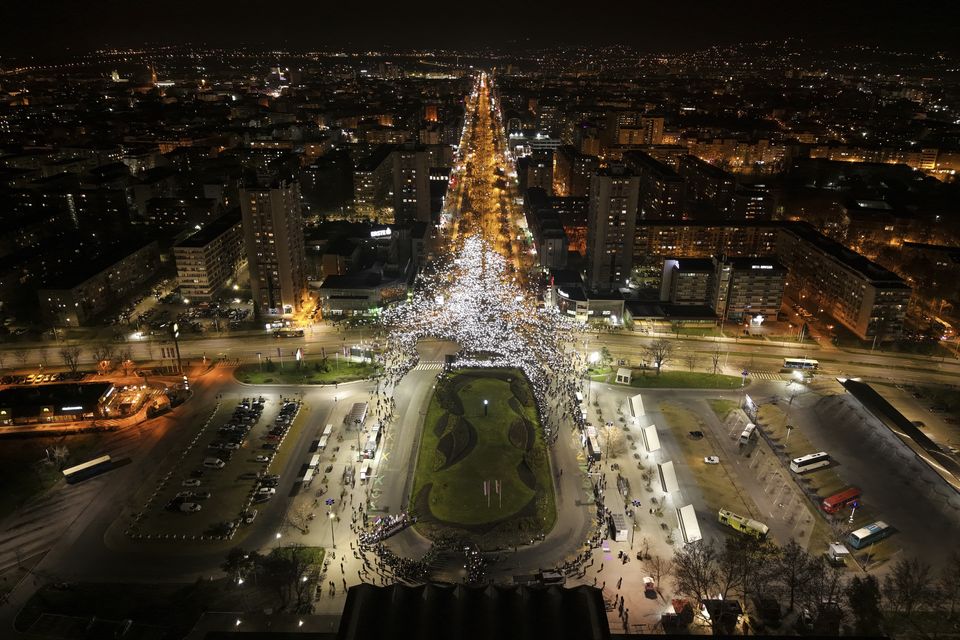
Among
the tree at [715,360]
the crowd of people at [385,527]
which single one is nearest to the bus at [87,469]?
the crowd of people at [385,527]

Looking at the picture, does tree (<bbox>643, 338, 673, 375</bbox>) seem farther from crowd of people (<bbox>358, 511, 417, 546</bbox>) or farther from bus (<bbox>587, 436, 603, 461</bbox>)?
crowd of people (<bbox>358, 511, 417, 546</bbox>)

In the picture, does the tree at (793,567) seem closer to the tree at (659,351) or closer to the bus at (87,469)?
the tree at (659,351)

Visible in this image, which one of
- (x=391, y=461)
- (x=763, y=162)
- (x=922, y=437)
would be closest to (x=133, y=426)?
(x=391, y=461)

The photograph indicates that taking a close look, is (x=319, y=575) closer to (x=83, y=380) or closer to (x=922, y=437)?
(x=83, y=380)

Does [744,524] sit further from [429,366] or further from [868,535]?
[429,366]

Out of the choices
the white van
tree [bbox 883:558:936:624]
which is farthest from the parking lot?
tree [bbox 883:558:936:624]

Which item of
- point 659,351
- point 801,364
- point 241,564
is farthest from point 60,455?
point 801,364
